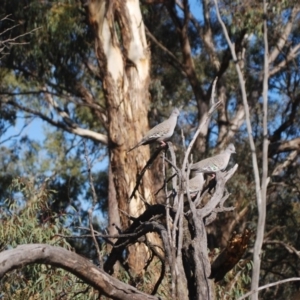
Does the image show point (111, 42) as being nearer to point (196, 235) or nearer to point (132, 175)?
point (132, 175)

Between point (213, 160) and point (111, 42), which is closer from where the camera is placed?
point (213, 160)

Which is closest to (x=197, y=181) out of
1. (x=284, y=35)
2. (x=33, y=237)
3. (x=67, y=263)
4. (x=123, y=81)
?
(x=33, y=237)

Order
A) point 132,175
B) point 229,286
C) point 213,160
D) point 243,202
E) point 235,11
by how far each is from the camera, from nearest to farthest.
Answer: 1. point 213,160
2. point 229,286
3. point 132,175
4. point 235,11
5. point 243,202

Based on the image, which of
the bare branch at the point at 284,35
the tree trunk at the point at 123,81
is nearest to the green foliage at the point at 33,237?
the tree trunk at the point at 123,81

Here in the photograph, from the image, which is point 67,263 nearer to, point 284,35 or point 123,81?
point 123,81

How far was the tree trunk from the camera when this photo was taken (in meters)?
10.2

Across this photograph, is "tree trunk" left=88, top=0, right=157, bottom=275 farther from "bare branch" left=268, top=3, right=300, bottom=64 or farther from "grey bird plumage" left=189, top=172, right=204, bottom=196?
"grey bird plumage" left=189, top=172, right=204, bottom=196

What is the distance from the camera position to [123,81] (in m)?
10.6

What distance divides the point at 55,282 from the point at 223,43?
8341 millimetres

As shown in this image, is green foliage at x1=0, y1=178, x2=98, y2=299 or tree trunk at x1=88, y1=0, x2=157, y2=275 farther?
tree trunk at x1=88, y1=0, x2=157, y2=275

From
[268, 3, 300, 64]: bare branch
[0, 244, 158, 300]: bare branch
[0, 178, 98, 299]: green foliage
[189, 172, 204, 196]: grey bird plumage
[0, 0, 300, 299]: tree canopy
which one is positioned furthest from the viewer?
[268, 3, 300, 64]: bare branch

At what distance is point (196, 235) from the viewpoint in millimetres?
3770

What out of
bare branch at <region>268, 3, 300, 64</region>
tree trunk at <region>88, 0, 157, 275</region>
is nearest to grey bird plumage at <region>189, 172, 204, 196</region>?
tree trunk at <region>88, 0, 157, 275</region>

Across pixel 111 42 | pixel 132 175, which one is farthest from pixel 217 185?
pixel 111 42
